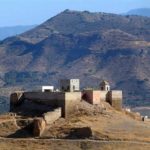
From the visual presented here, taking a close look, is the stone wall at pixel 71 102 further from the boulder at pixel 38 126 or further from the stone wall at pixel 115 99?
the stone wall at pixel 115 99

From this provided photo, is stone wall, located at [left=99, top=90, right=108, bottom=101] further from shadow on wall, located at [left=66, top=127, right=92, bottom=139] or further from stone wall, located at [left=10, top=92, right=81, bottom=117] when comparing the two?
shadow on wall, located at [left=66, top=127, right=92, bottom=139]

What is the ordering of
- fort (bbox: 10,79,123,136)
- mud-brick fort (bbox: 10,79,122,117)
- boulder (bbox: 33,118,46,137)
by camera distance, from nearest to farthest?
boulder (bbox: 33,118,46,137) < fort (bbox: 10,79,123,136) < mud-brick fort (bbox: 10,79,122,117)

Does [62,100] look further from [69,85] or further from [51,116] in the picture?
[69,85]

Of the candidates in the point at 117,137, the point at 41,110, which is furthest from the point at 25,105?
the point at 117,137

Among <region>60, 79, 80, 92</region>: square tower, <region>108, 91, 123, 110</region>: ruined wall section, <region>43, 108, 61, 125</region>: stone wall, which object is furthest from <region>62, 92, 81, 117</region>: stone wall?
<region>108, 91, 123, 110</region>: ruined wall section

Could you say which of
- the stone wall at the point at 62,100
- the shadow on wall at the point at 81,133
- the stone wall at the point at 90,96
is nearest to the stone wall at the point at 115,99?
the stone wall at the point at 90,96

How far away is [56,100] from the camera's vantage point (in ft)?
209

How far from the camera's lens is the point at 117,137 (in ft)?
194

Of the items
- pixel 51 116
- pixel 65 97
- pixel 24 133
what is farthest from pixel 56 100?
pixel 24 133

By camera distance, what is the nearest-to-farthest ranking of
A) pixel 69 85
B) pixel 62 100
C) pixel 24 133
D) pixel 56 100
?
pixel 24 133 < pixel 62 100 < pixel 56 100 < pixel 69 85

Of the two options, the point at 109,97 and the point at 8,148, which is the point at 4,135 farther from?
the point at 109,97

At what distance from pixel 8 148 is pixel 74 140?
192 inches

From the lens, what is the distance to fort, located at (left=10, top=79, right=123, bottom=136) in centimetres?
6241

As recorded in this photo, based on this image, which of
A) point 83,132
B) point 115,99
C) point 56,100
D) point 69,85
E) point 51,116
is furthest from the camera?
point 115,99
